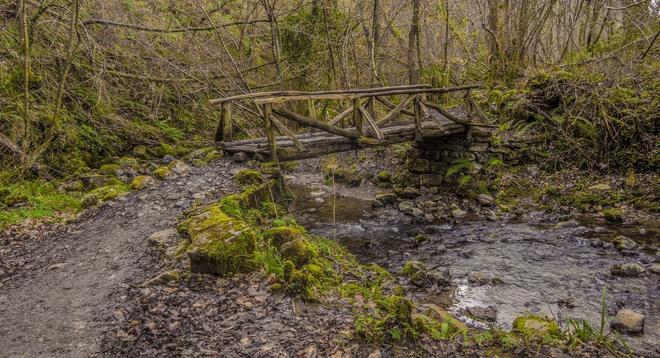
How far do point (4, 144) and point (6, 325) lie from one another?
4708 mm

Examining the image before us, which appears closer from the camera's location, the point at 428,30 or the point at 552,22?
the point at 552,22

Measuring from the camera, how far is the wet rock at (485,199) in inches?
369

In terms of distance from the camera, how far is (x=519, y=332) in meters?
4.05

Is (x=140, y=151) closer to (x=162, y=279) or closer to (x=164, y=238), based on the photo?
(x=164, y=238)

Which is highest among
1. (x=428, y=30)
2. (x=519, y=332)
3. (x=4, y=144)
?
(x=428, y=30)

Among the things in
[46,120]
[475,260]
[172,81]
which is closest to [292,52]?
[172,81]

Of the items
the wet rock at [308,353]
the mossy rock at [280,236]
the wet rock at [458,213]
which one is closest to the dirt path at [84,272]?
the mossy rock at [280,236]

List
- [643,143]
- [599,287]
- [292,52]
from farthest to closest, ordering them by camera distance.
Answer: [292,52] → [643,143] → [599,287]

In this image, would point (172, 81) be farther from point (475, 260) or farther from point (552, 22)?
point (552, 22)

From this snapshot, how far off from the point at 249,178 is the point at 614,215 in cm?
617

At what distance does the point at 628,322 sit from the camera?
444 centimetres

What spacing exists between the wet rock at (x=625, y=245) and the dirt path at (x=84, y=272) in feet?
19.2

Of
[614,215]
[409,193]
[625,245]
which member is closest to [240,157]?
[409,193]

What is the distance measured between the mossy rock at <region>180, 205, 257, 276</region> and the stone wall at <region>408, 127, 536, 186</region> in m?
6.99
